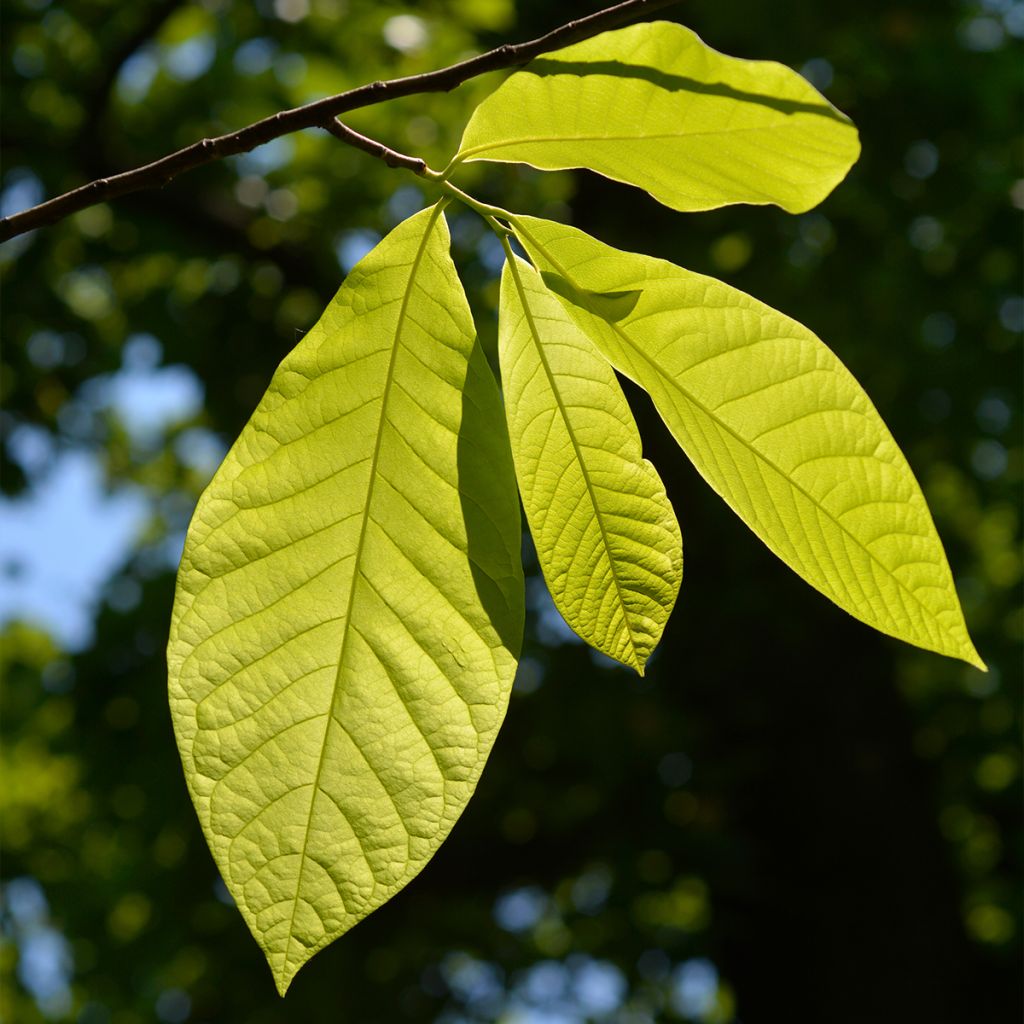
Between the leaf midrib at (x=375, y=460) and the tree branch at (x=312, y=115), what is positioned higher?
the tree branch at (x=312, y=115)

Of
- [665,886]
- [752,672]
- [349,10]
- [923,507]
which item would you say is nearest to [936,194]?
[752,672]

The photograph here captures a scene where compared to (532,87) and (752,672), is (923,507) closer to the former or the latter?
(532,87)

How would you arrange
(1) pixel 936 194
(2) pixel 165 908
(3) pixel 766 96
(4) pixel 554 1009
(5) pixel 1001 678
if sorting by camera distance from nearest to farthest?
(3) pixel 766 96, (1) pixel 936 194, (2) pixel 165 908, (5) pixel 1001 678, (4) pixel 554 1009

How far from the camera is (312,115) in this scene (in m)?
0.53

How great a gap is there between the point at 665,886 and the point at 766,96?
402 centimetres

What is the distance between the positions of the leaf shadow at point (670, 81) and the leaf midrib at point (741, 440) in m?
0.09

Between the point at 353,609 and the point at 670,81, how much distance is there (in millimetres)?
333

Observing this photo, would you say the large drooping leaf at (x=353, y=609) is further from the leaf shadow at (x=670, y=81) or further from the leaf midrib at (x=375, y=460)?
the leaf shadow at (x=670, y=81)

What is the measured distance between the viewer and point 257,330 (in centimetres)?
423

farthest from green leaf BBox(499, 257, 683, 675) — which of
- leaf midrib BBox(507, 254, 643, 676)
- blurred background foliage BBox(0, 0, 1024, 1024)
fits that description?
blurred background foliage BBox(0, 0, 1024, 1024)

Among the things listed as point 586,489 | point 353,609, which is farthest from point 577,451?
A: point 353,609

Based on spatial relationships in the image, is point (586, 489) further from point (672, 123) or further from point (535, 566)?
point (535, 566)

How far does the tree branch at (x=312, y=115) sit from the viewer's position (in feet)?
1.71

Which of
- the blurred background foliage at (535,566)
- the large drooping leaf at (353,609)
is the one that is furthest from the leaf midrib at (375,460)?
the blurred background foliage at (535,566)
